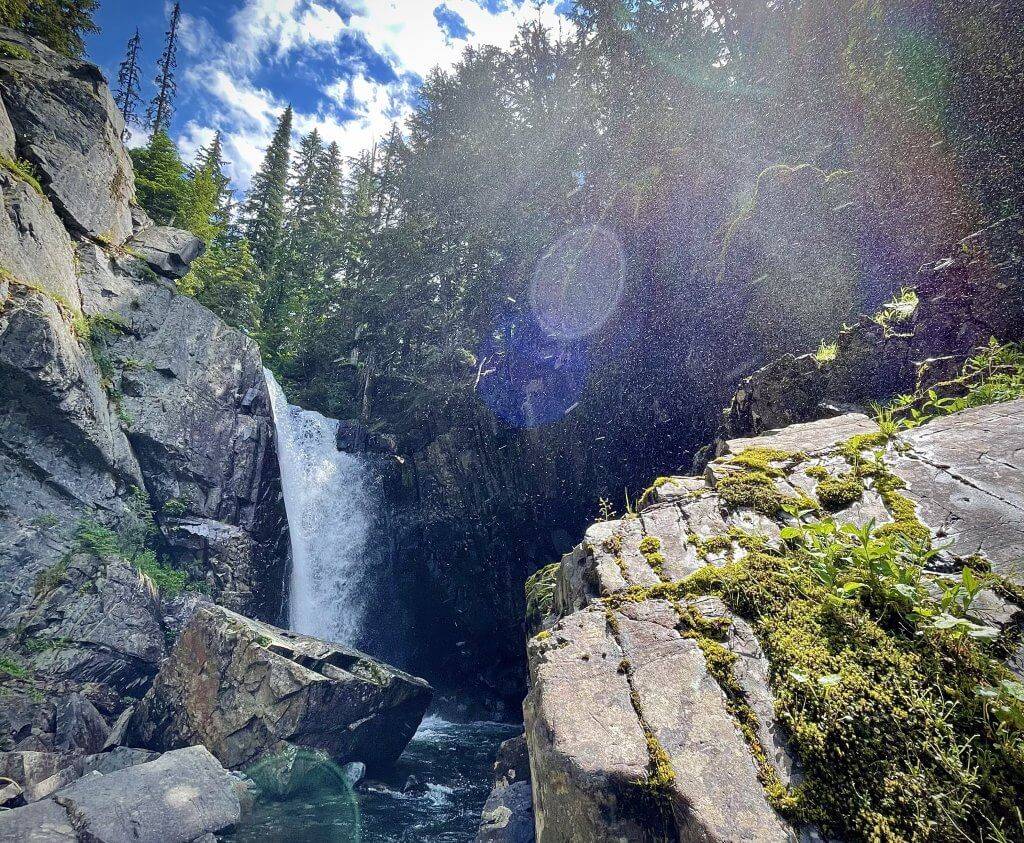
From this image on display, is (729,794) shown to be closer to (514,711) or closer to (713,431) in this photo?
(713,431)

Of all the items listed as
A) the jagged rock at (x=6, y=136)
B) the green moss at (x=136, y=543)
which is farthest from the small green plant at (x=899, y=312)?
the jagged rock at (x=6, y=136)

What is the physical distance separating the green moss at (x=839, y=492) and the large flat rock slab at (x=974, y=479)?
39 centimetres

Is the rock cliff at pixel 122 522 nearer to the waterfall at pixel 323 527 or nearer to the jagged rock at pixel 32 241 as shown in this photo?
the jagged rock at pixel 32 241

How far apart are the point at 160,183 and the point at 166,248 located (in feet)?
27.2

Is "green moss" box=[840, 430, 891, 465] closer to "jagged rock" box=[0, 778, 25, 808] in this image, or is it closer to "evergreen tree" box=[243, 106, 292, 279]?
"jagged rock" box=[0, 778, 25, 808]

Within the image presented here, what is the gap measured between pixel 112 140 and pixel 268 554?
18.0 m

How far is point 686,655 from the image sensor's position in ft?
11.1

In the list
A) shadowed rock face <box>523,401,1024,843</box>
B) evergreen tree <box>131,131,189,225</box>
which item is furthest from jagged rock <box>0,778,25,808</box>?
evergreen tree <box>131,131,189,225</box>

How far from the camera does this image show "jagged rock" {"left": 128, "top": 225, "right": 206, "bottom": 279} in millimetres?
19109

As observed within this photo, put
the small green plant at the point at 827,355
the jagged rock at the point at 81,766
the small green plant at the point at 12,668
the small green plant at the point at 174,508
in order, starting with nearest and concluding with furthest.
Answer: the small green plant at the point at 827,355 < the jagged rock at the point at 81,766 < the small green plant at the point at 12,668 < the small green plant at the point at 174,508

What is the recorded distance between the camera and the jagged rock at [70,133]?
15.3 m

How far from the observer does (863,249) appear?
10953 millimetres

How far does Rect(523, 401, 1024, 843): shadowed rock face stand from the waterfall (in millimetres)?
16747

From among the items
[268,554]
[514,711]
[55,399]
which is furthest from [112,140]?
[514,711]
